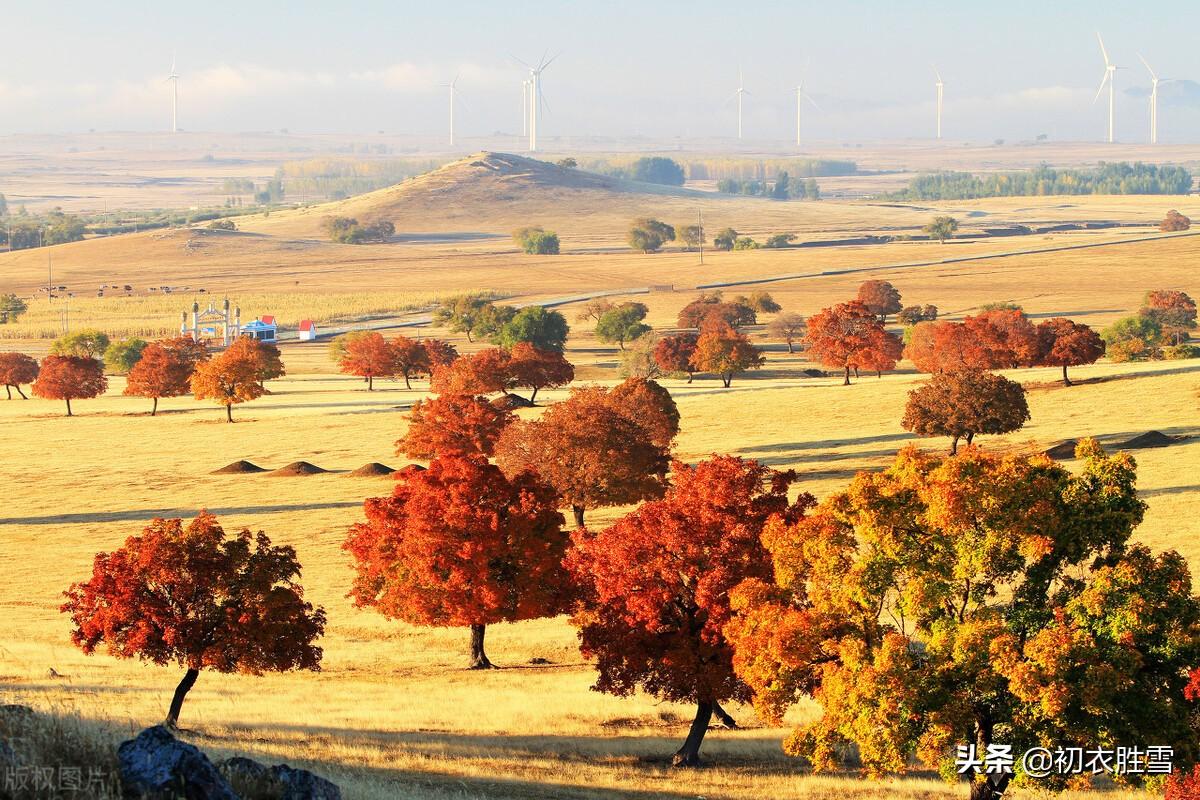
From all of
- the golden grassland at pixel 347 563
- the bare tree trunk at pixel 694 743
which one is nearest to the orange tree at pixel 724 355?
the golden grassland at pixel 347 563

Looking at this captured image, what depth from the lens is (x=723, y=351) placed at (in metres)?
126

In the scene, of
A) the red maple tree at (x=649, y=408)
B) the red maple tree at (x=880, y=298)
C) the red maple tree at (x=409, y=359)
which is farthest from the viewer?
the red maple tree at (x=880, y=298)

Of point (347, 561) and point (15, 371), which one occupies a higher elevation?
point (15, 371)

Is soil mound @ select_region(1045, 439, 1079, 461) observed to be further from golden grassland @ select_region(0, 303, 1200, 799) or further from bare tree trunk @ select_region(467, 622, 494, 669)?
bare tree trunk @ select_region(467, 622, 494, 669)

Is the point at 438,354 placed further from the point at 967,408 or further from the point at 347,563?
the point at 347,563

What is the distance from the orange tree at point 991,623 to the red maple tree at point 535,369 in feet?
261

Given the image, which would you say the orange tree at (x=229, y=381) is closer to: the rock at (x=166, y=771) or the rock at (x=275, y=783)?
the rock at (x=275, y=783)

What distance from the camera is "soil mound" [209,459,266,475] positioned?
290ft

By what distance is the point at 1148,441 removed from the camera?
8019 cm

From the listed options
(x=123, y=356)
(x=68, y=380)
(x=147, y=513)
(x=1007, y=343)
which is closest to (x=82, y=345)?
(x=123, y=356)

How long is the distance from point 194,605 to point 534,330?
128 m

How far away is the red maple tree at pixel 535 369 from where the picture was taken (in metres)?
109

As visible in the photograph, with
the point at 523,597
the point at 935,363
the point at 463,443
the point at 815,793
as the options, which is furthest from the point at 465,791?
the point at 935,363

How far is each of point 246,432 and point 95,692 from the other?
218 feet
